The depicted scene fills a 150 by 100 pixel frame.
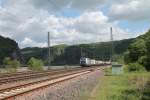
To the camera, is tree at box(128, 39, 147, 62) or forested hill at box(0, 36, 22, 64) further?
forested hill at box(0, 36, 22, 64)

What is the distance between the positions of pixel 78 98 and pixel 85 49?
532ft

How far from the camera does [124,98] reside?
2377 cm

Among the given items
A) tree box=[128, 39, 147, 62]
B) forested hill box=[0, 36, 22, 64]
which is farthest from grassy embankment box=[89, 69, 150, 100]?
forested hill box=[0, 36, 22, 64]

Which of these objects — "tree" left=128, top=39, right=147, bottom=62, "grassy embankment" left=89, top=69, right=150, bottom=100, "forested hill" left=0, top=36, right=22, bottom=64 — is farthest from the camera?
"forested hill" left=0, top=36, right=22, bottom=64

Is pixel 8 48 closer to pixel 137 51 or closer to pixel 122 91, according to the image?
pixel 137 51

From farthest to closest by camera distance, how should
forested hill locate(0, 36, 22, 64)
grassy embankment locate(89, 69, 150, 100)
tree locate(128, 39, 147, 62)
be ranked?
forested hill locate(0, 36, 22, 64) < tree locate(128, 39, 147, 62) < grassy embankment locate(89, 69, 150, 100)

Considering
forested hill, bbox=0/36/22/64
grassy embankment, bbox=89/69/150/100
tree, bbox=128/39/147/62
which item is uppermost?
forested hill, bbox=0/36/22/64

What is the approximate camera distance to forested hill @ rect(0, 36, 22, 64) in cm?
12950

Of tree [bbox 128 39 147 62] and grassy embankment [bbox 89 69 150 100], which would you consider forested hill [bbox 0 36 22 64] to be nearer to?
tree [bbox 128 39 147 62]

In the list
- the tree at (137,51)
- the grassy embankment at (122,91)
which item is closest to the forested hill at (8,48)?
the tree at (137,51)

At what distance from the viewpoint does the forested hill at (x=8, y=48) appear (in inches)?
5098

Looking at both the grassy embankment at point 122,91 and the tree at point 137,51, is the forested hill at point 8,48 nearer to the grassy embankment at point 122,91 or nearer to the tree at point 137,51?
the tree at point 137,51

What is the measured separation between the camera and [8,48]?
5305 inches

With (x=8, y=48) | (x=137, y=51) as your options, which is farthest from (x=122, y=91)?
(x=8, y=48)
